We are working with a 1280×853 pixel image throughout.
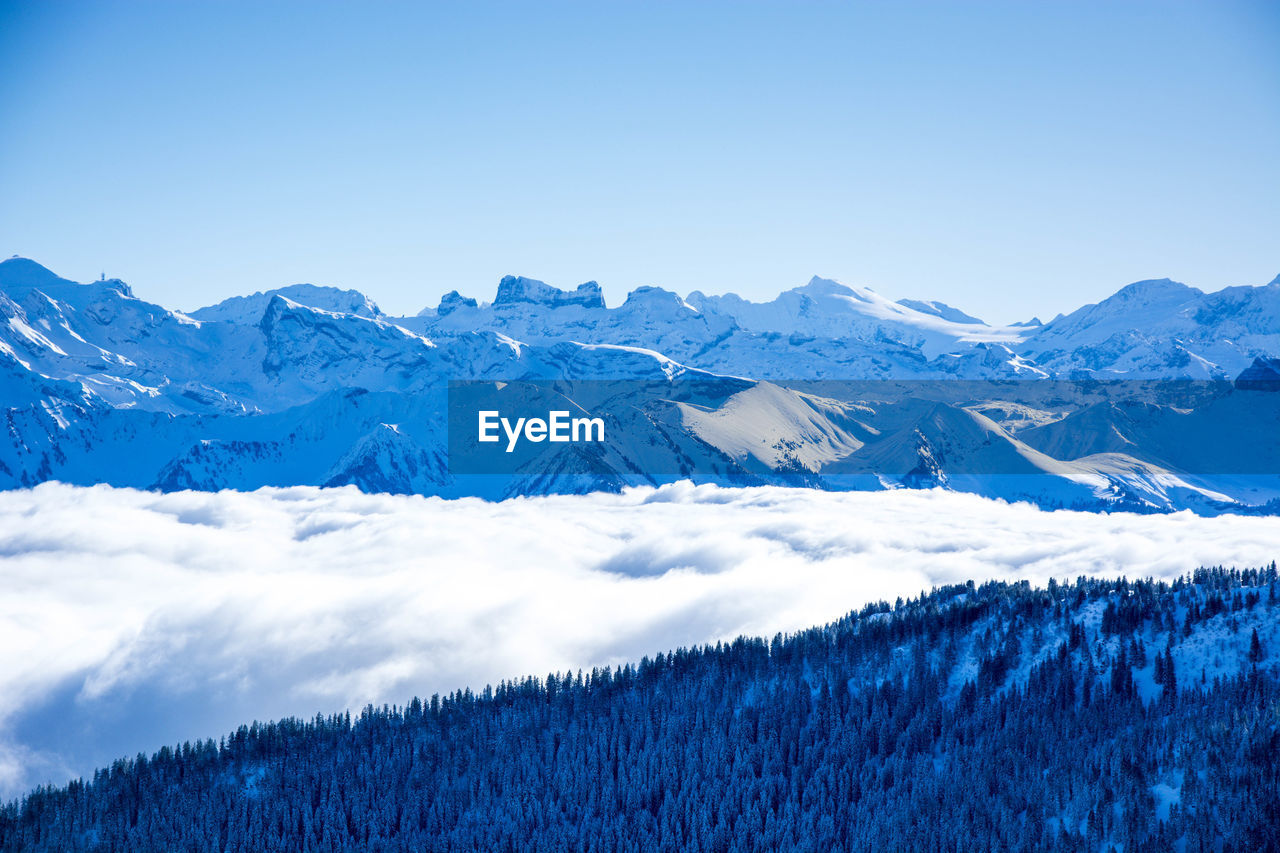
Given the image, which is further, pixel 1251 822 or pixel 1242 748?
pixel 1242 748

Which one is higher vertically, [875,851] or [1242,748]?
[1242,748]

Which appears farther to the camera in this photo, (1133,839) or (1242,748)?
(1242,748)

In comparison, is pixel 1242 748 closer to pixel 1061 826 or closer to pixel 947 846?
pixel 1061 826

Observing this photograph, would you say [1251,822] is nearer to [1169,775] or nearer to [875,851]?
[1169,775]

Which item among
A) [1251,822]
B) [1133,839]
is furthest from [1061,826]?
[1251,822]

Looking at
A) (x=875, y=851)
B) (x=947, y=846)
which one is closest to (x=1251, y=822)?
(x=947, y=846)

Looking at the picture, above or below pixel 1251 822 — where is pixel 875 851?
below

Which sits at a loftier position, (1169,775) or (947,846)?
(1169,775)

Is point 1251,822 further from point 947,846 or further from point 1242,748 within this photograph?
point 947,846
